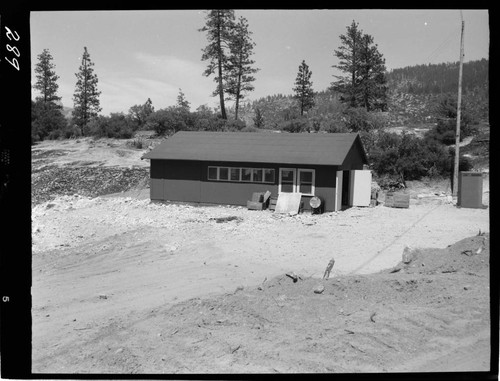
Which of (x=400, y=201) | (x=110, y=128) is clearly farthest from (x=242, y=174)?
(x=110, y=128)

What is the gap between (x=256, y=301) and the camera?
5.50 metres

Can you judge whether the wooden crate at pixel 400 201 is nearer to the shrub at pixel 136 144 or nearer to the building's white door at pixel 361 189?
the building's white door at pixel 361 189

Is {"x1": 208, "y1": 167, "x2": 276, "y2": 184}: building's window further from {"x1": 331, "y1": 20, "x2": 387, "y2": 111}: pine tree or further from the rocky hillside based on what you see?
the rocky hillside

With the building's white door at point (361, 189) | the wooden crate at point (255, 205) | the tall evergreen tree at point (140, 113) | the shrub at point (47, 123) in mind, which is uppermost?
the tall evergreen tree at point (140, 113)

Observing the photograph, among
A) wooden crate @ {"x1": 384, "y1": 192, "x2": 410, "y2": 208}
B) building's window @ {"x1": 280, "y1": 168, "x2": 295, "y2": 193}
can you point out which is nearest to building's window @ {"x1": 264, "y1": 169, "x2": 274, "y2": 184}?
building's window @ {"x1": 280, "y1": 168, "x2": 295, "y2": 193}

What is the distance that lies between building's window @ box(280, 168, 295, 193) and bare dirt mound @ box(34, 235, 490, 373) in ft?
34.8

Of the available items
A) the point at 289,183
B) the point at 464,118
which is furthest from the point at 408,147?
the point at 289,183

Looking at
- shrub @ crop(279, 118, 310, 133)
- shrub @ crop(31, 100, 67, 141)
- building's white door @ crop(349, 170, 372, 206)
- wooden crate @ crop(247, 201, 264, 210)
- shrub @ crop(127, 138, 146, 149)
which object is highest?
shrub @ crop(279, 118, 310, 133)

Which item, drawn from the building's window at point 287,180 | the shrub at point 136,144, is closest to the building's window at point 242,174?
the building's window at point 287,180

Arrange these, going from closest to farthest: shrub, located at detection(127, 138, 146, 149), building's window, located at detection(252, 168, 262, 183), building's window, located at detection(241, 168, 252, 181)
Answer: building's window, located at detection(252, 168, 262, 183) < building's window, located at detection(241, 168, 252, 181) < shrub, located at detection(127, 138, 146, 149)

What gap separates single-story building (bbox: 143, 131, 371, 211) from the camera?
53.4ft

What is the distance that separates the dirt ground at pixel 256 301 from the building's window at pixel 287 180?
4.75 meters

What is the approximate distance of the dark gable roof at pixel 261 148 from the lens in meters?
16.3

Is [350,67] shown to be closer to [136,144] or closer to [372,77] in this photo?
[372,77]
